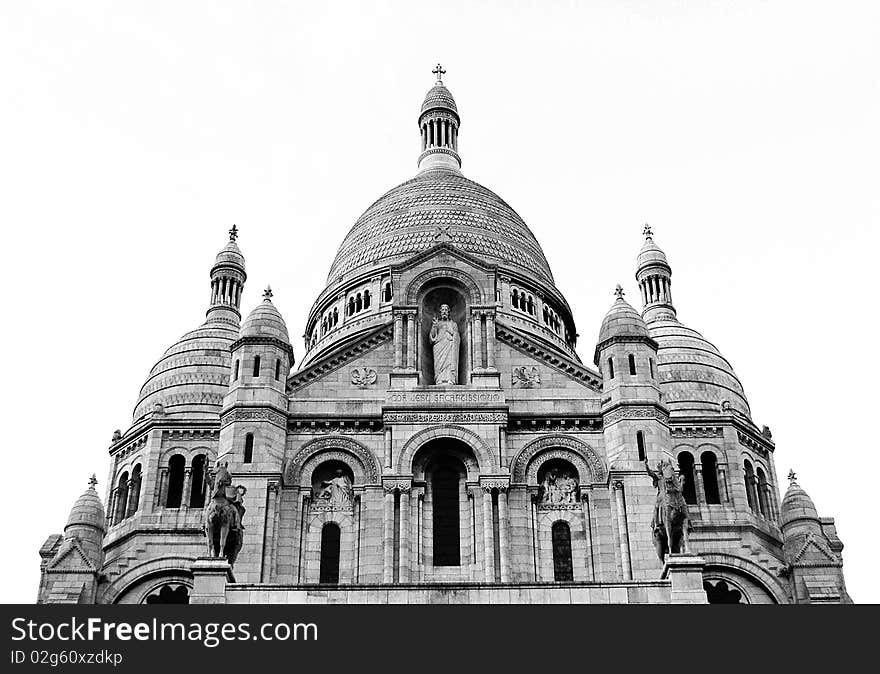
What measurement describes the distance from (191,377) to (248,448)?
1446cm

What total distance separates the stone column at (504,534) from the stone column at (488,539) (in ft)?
0.83

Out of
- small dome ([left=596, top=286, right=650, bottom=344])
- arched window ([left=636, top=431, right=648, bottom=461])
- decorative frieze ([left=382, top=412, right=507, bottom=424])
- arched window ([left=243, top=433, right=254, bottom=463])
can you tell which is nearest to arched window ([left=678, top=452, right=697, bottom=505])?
Answer: small dome ([left=596, top=286, right=650, bottom=344])

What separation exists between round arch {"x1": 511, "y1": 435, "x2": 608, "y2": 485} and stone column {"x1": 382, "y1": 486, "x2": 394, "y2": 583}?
149 inches

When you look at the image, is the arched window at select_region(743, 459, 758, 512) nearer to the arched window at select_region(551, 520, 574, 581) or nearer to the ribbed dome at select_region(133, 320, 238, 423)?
the arched window at select_region(551, 520, 574, 581)

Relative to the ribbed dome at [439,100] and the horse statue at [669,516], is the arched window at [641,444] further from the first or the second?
the ribbed dome at [439,100]

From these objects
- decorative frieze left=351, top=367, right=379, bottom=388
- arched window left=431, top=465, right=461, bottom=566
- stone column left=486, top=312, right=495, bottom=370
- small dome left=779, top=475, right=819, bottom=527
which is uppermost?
stone column left=486, top=312, right=495, bottom=370

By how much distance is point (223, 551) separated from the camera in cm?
3309

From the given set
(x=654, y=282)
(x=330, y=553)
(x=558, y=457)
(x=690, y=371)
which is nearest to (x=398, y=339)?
(x=558, y=457)

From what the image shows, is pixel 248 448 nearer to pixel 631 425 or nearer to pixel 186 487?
pixel 186 487

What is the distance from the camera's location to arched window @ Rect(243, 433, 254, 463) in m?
38.0

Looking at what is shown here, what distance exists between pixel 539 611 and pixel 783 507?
2460cm

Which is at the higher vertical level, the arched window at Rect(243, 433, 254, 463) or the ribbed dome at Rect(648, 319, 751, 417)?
the ribbed dome at Rect(648, 319, 751, 417)

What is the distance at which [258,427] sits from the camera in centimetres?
3850

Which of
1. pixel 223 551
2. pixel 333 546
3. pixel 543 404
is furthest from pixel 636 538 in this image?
pixel 223 551
